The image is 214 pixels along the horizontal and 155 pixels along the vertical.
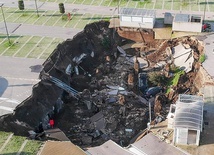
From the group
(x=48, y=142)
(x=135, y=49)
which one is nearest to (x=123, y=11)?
(x=135, y=49)

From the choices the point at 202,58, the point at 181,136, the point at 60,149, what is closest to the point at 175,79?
the point at 202,58

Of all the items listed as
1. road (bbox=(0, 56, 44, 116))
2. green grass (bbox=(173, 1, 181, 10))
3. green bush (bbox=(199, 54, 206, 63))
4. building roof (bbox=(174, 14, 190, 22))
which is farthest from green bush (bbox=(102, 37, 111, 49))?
green grass (bbox=(173, 1, 181, 10))

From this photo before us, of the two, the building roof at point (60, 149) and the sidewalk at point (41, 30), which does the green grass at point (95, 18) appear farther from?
the building roof at point (60, 149)

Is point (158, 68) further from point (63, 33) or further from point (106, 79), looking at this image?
point (63, 33)

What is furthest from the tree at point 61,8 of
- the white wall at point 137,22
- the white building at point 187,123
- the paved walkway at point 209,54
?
the white building at point 187,123

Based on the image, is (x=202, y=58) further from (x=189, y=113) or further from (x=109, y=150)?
(x=109, y=150)

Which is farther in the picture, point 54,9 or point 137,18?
point 54,9
